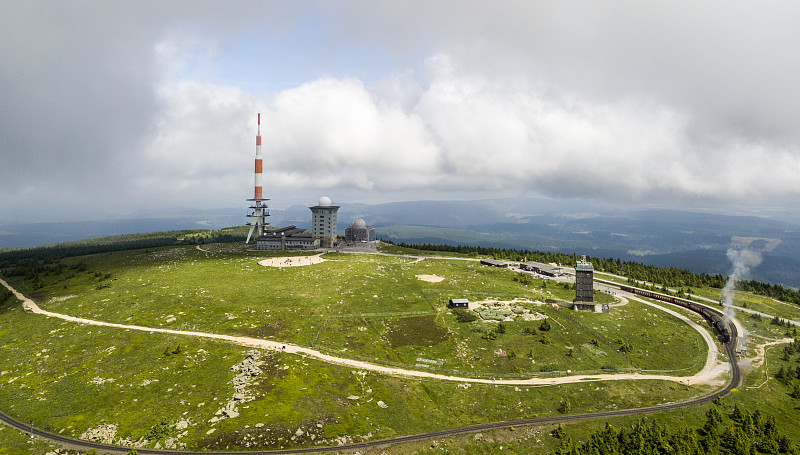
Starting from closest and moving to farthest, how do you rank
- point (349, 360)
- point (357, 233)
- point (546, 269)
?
point (349, 360), point (546, 269), point (357, 233)

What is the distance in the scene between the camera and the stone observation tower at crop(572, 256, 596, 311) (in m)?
87.8

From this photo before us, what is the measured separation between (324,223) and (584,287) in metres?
115

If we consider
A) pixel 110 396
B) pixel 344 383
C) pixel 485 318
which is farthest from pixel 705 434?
pixel 110 396

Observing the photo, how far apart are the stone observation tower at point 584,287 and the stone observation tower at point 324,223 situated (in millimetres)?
107804

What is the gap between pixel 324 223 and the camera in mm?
165750

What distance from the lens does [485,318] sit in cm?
8212

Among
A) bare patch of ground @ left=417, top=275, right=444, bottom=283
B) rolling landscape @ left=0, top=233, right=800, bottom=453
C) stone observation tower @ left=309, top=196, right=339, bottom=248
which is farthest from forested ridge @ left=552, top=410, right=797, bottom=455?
stone observation tower @ left=309, top=196, right=339, bottom=248

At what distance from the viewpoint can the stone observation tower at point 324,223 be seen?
536 feet

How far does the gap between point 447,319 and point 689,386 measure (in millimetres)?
44357

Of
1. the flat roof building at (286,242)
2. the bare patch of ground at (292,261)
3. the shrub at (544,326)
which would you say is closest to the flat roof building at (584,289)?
the shrub at (544,326)

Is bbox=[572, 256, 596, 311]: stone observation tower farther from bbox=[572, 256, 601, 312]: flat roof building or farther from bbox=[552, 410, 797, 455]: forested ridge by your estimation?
bbox=[552, 410, 797, 455]: forested ridge

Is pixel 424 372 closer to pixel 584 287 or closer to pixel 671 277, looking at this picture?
pixel 584 287

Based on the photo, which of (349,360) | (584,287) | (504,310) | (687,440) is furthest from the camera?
(584,287)

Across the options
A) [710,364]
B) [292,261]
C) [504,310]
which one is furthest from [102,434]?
[710,364]
